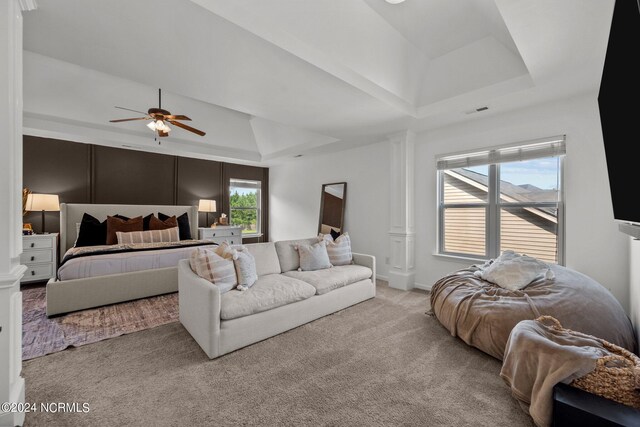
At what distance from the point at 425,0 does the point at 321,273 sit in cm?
293

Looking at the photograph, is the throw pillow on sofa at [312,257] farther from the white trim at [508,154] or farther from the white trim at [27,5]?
the white trim at [27,5]

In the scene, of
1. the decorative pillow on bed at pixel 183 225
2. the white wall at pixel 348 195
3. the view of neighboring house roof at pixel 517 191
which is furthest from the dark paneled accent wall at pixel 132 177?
the view of neighboring house roof at pixel 517 191

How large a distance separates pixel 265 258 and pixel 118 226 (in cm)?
301

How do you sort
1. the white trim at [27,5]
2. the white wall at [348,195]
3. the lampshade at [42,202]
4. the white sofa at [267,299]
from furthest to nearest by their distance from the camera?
the white wall at [348,195], the lampshade at [42,202], the white sofa at [267,299], the white trim at [27,5]

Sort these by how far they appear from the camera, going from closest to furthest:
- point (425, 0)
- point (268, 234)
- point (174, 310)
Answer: point (425, 0), point (174, 310), point (268, 234)

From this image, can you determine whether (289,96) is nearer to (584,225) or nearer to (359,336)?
(359,336)

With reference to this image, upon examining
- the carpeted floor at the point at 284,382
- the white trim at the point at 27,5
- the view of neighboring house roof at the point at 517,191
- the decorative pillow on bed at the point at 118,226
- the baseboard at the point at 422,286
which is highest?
the white trim at the point at 27,5

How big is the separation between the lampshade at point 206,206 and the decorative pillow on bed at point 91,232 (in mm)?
1784

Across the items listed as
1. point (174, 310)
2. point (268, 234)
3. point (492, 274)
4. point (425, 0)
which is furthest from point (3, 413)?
point (268, 234)

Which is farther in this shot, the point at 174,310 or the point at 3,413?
the point at 174,310

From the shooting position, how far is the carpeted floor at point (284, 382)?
1596mm

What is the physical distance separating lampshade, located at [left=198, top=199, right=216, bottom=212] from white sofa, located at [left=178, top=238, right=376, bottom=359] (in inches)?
126

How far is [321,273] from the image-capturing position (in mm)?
3295

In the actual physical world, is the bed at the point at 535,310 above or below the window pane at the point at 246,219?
below
